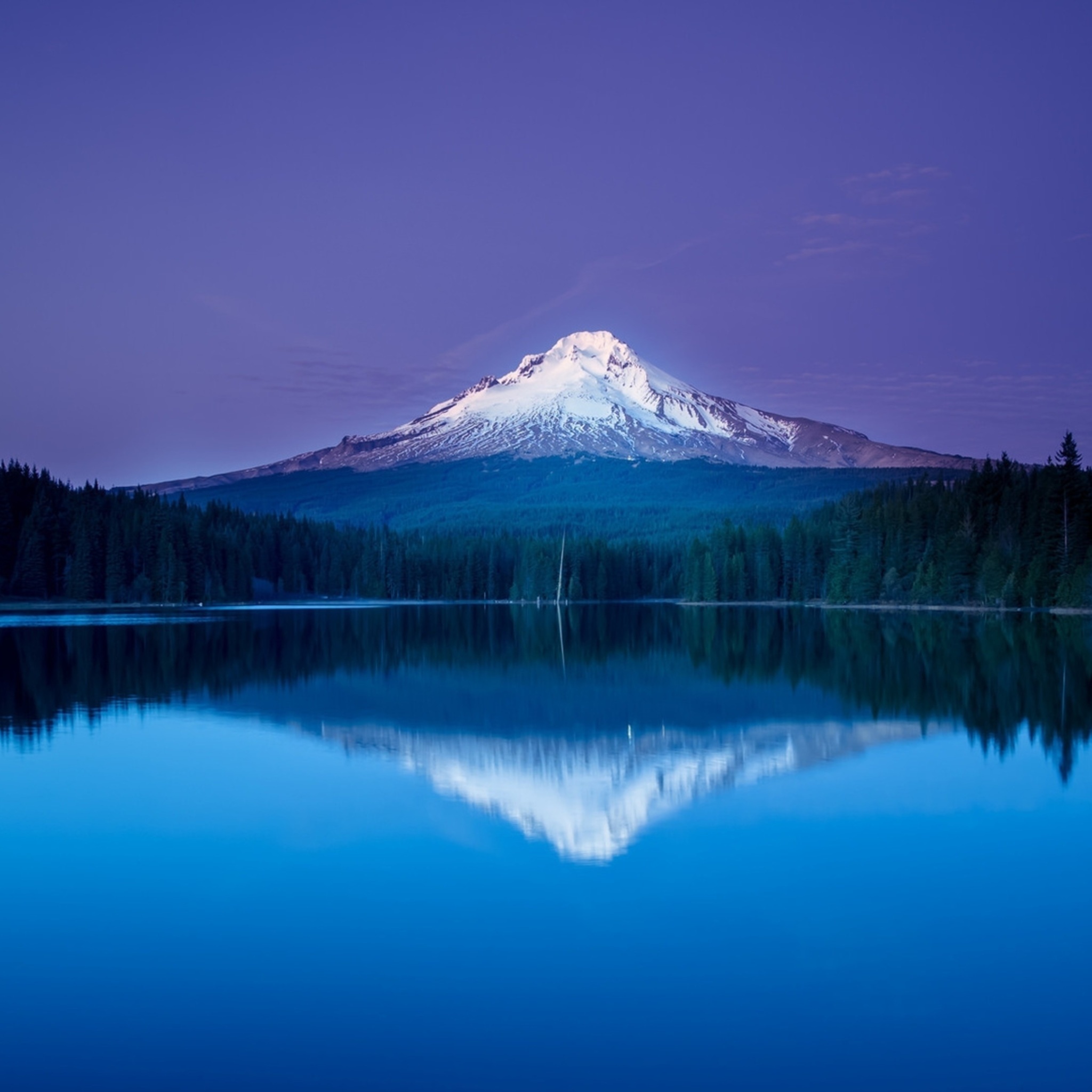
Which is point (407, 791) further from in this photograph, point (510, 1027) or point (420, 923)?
point (510, 1027)

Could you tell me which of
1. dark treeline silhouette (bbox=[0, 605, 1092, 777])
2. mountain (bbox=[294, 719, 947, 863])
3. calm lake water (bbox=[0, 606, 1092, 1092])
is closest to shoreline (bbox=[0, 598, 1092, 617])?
dark treeline silhouette (bbox=[0, 605, 1092, 777])

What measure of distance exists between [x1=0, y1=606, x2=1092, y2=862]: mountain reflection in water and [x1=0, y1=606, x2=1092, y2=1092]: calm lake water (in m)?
0.17

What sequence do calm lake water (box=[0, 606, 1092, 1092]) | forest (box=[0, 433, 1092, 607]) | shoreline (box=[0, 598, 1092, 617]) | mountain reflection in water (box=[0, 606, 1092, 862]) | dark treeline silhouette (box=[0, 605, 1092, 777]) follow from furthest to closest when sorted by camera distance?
shoreline (box=[0, 598, 1092, 617])
forest (box=[0, 433, 1092, 607])
dark treeline silhouette (box=[0, 605, 1092, 777])
mountain reflection in water (box=[0, 606, 1092, 862])
calm lake water (box=[0, 606, 1092, 1092])

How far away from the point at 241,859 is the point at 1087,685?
2273 centimetres

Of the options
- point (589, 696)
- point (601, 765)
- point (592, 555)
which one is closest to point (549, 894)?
point (601, 765)

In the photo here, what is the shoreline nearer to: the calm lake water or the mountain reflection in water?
the mountain reflection in water

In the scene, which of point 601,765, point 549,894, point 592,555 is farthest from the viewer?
point 592,555

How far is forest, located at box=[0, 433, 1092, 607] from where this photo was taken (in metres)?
76.5

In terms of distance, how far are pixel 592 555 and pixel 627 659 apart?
9374 cm

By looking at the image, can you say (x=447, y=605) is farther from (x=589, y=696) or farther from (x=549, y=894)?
(x=549, y=894)

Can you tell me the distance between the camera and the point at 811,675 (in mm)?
32500

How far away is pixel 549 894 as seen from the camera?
453 inches

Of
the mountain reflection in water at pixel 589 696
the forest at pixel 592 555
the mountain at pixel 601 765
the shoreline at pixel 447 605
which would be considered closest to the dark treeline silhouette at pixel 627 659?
the mountain reflection in water at pixel 589 696

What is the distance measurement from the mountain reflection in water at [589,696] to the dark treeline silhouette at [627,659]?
0.16 m
